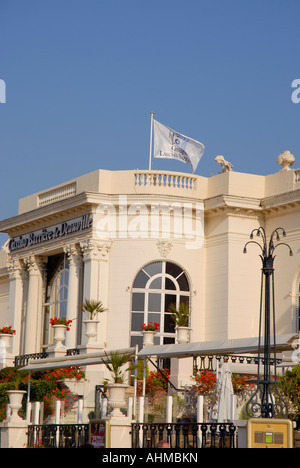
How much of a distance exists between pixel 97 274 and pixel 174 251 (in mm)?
2542

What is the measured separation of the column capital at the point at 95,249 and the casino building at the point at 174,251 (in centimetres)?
3

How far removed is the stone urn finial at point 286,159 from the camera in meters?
28.0

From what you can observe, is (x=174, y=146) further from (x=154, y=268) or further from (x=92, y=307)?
(x=92, y=307)

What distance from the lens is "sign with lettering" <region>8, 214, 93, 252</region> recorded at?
28625mm

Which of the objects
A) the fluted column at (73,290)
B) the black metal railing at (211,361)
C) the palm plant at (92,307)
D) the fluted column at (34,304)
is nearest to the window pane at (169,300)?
the palm plant at (92,307)

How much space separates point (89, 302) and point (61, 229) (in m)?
3.69

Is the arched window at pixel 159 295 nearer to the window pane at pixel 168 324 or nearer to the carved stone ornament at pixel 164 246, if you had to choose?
the window pane at pixel 168 324

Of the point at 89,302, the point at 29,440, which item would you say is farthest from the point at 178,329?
the point at 29,440

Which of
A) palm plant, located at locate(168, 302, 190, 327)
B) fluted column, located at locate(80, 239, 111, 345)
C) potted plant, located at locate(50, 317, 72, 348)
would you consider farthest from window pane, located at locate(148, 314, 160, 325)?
potted plant, located at locate(50, 317, 72, 348)

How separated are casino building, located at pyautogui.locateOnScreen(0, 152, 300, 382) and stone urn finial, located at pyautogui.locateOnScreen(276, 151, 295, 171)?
4 cm

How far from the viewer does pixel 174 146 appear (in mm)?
30344

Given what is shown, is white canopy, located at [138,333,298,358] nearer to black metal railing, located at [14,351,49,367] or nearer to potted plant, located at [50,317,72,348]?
potted plant, located at [50,317,72,348]

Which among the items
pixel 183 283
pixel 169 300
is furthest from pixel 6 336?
pixel 183 283
